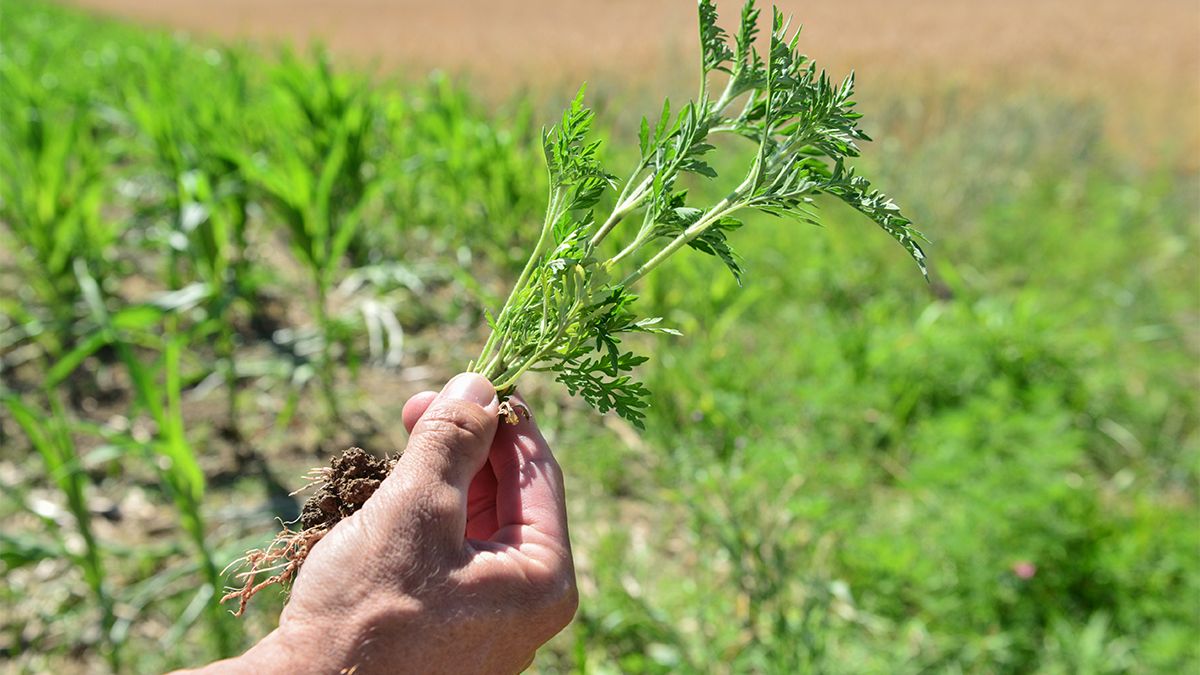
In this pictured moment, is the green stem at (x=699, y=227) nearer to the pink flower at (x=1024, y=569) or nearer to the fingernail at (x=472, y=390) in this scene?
the fingernail at (x=472, y=390)

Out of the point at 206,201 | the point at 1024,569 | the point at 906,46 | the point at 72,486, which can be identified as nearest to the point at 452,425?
the point at 72,486

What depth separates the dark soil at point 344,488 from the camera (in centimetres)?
88

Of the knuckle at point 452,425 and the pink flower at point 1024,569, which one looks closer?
the knuckle at point 452,425

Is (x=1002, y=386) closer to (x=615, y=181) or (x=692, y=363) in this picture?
(x=692, y=363)

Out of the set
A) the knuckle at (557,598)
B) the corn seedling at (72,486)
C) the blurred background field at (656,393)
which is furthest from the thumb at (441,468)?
the corn seedling at (72,486)

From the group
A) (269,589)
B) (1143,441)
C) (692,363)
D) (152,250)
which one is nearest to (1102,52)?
(1143,441)

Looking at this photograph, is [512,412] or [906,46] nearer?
[512,412]

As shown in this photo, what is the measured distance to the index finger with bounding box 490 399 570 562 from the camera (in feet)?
2.70

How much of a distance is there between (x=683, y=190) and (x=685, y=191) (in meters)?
0.03

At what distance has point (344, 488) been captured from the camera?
2.90 ft

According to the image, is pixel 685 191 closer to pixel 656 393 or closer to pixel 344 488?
pixel 344 488

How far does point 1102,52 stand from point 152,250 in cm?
978

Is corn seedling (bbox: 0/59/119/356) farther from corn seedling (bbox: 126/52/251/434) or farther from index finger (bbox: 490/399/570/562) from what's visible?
index finger (bbox: 490/399/570/562)

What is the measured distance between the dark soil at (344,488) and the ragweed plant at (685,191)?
0.71 feet
